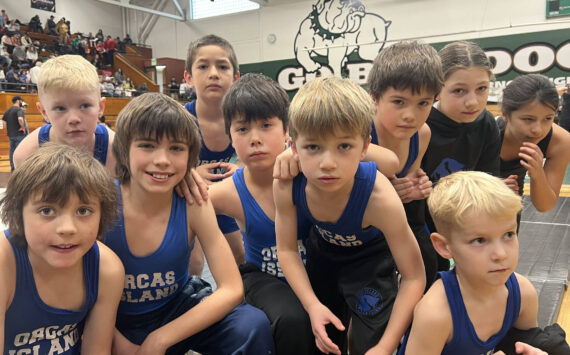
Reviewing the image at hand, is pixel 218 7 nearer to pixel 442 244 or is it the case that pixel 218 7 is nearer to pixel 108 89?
pixel 108 89

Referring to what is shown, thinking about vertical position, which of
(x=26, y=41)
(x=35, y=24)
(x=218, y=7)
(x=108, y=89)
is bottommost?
(x=108, y=89)

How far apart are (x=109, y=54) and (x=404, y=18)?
1303 centimetres

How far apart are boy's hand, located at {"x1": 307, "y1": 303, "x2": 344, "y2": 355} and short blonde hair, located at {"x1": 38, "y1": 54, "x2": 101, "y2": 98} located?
68.4 inches

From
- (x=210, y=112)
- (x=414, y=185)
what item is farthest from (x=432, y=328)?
(x=210, y=112)

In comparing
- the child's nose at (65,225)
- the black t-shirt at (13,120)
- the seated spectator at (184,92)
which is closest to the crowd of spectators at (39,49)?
the seated spectator at (184,92)

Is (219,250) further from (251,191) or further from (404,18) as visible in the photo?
(404,18)

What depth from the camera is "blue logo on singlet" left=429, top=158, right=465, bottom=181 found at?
2.52 metres

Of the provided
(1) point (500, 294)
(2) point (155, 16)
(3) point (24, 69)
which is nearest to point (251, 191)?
(1) point (500, 294)

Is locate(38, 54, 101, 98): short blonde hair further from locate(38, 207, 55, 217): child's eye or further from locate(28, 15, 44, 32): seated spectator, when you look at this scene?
locate(28, 15, 44, 32): seated spectator

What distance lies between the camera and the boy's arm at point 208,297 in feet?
5.61

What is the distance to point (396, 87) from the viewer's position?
2.08 metres

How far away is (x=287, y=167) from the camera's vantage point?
1843 mm

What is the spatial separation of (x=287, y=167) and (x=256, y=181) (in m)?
0.39

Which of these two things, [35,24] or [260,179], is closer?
[260,179]
